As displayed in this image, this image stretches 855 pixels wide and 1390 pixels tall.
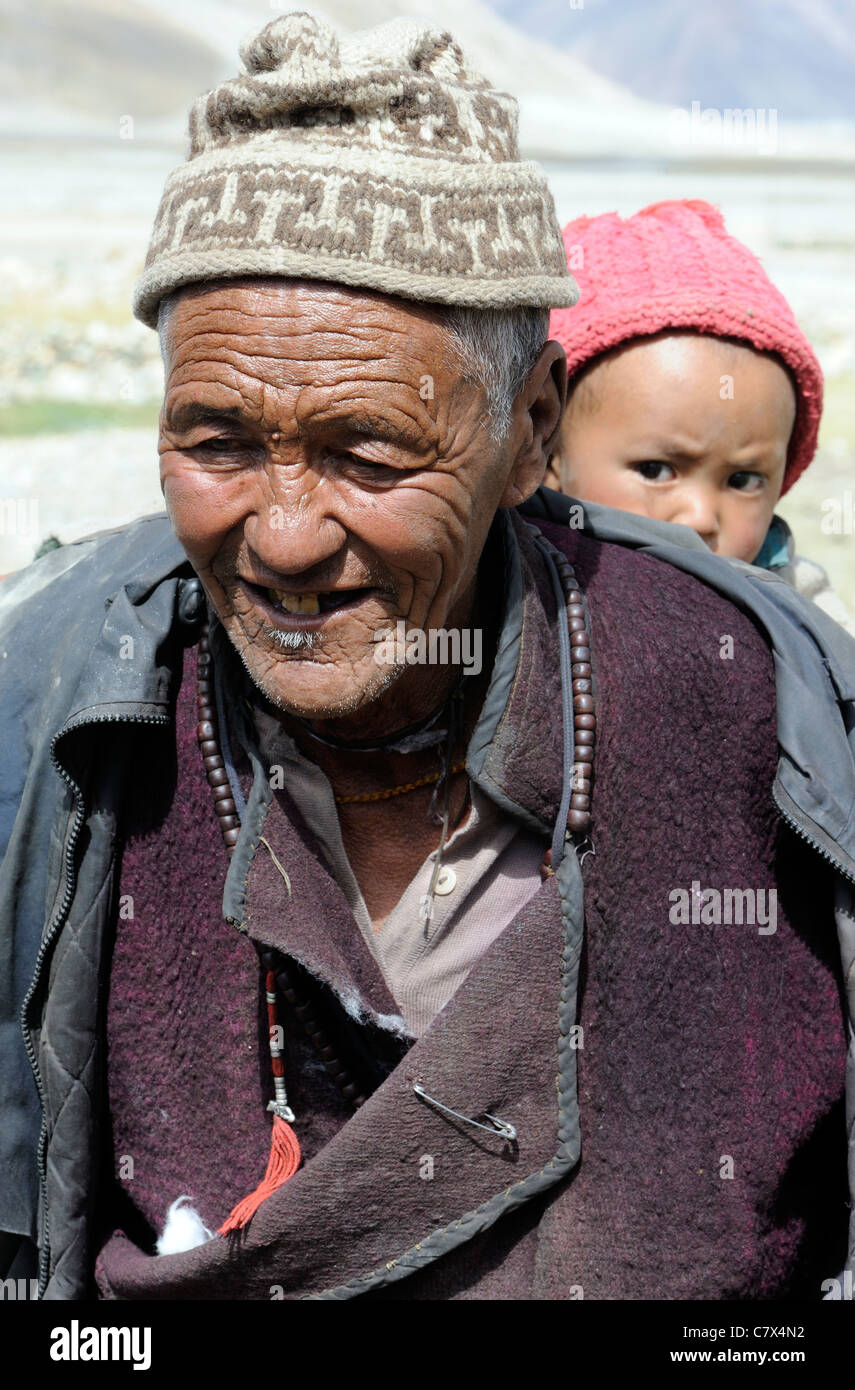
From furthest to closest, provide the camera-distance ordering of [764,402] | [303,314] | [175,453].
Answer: [764,402], [175,453], [303,314]

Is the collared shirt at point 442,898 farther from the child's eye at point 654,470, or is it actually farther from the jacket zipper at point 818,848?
the child's eye at point 654,470

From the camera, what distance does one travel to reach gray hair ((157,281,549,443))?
210 centimetres

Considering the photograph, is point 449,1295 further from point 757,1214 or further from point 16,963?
point 16,963

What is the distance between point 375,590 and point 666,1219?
43.9 inches

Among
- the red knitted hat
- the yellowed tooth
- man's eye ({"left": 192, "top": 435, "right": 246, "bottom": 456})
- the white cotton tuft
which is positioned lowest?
the white cotton tuft

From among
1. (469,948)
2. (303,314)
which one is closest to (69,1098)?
(469,948)

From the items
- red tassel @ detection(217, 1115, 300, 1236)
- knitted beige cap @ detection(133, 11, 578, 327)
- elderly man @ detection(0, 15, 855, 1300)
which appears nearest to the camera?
knitted beige cap @ detection(133, 11, 578, 327)

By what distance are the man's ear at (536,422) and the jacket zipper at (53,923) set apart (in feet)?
2.28

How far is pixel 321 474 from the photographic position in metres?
2.10

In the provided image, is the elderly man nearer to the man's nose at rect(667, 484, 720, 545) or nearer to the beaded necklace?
the beaded necklace

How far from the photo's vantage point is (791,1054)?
2410 mm

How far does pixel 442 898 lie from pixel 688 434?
1449 millimetres

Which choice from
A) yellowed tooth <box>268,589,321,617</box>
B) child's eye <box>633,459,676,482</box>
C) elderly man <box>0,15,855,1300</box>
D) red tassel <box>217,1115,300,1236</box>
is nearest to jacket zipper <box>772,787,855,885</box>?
elderly man <box>0,15,855,1300</box>

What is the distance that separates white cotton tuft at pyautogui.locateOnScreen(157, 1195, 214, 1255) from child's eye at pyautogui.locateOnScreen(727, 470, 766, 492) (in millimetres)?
2074
